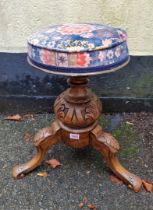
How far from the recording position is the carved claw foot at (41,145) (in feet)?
6.43

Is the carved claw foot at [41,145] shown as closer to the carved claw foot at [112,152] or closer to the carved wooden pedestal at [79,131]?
the carved wooden pedestal at [79,131]

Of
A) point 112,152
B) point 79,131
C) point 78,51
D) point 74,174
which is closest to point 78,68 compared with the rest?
point 78,51

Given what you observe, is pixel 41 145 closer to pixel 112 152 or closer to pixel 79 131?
pixel 79 131

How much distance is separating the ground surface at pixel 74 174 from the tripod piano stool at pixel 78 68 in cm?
9


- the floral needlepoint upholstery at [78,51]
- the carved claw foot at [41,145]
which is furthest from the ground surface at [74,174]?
the floral needlepoint upholstery at [78,51]

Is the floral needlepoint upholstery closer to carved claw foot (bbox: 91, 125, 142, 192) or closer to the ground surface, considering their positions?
carved claw foot (bbox: 91, 125, 142, 192)

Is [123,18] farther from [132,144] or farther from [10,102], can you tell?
[10,102]

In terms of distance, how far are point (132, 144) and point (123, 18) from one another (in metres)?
0.86

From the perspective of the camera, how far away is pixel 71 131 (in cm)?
189

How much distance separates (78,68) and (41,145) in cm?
65

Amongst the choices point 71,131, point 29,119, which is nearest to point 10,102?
point 29,119

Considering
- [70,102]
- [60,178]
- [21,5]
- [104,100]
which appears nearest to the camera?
[70,102]

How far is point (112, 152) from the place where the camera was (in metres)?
1.91

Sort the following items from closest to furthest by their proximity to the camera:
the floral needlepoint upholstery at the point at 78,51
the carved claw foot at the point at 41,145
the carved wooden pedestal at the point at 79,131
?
1. the floral needlepoint upholstery at the point at 78,51
2. the carved wooden pedestal at the point at 79,131
3. the carved claw foot at the point at 41,145
